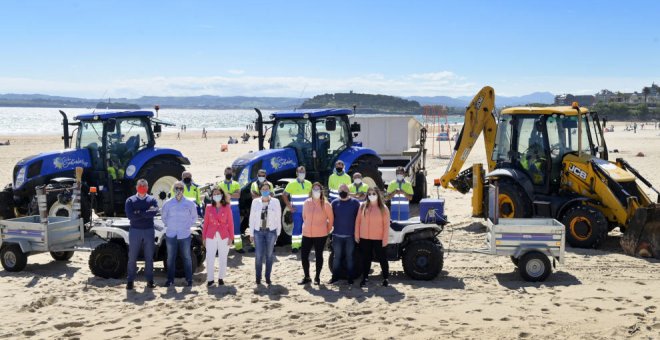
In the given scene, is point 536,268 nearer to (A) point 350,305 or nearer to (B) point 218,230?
(A) point 350,305

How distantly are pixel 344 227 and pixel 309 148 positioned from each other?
3960 mm

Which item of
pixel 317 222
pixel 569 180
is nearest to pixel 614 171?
pixel 569 180

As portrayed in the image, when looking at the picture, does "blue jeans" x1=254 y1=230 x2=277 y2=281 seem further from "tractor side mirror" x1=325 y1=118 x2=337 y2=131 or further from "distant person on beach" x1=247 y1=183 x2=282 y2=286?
"tractor side mirror" x1=325 y1=118 x2=337 y2=131

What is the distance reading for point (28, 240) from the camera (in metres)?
8.70

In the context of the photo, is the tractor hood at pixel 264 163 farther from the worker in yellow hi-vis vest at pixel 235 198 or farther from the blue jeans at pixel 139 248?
the blue jeans at pixel 139 248

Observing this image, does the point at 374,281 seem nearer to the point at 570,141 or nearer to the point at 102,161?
the point at 570,141

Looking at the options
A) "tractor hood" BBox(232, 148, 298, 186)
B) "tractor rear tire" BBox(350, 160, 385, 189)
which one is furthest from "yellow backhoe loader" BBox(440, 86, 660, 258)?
"tractor hood" BBox(232, 148, 298, 186)

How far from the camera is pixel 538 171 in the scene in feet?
36.7

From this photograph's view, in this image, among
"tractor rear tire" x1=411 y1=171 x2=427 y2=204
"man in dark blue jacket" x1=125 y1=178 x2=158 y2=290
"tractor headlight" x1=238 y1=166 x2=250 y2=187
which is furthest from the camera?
"tractor rear tire" x1=411 y1=171 x2=427 y2=204

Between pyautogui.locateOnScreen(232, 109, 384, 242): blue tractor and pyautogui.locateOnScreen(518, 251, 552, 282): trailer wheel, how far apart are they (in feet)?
14.3

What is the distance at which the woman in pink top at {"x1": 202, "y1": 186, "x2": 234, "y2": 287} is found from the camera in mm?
7984

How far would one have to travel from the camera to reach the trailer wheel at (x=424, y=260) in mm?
8102

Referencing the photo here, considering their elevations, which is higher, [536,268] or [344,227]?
[344,227]

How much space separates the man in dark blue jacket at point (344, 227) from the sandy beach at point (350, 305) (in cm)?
27
